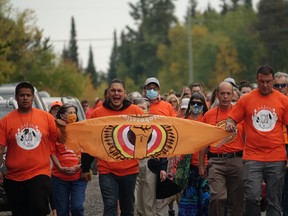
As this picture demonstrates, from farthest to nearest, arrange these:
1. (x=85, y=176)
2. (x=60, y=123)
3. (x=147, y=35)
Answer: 1. (x=147, y=35)
2. (x=85, y=176)
3. (x=60, y=123)

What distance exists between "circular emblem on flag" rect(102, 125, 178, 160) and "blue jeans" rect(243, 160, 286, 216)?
99 cm

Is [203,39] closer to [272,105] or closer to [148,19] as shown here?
[148,19]

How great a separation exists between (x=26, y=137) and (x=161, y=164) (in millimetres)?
2854

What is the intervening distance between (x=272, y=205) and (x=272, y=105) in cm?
116

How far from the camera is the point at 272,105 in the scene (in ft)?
37.4

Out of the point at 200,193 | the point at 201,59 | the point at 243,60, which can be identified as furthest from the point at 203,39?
the point at 200,193

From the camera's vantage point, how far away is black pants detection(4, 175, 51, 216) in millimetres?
10633

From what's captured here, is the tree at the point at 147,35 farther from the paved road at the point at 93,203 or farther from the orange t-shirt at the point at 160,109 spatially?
the orange t-shirt at the point at 160,109

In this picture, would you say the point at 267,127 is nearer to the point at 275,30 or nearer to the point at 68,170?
the point at 68,170

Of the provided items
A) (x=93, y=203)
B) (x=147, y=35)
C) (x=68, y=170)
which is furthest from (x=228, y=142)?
(x=147, y=35)

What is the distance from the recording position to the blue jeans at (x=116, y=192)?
11.3m

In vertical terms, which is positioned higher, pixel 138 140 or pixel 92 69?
pixel 138 140

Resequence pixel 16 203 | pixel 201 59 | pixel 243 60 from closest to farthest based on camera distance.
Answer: pixel 16 203 → pixel 243 60 → pixel 201 59

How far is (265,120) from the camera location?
11391 millimetres
